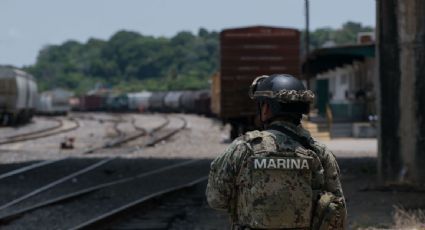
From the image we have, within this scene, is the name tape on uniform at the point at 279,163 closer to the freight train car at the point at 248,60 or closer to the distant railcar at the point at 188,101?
the freight train car at the point at 248,60

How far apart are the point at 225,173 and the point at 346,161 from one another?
1737 centimetres

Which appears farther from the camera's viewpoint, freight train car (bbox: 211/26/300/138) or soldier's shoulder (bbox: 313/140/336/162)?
freight train car (bbox: 211/26/300/138)

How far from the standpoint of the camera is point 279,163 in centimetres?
397

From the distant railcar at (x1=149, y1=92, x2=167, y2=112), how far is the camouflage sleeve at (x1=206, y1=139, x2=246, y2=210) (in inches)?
2970

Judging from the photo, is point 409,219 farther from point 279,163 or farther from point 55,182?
point 55,182

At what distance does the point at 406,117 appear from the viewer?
1362cm

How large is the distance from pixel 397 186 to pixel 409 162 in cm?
49

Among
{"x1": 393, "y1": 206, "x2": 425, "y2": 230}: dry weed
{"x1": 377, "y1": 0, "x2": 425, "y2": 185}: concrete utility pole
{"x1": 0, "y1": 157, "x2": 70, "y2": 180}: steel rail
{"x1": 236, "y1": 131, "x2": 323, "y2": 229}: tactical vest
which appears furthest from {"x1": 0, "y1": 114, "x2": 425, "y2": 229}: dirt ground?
{"x1": 236, "y1": 131, "x2": 323, "y2": 229}: tactical vest

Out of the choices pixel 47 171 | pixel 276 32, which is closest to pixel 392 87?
pixel 47 171

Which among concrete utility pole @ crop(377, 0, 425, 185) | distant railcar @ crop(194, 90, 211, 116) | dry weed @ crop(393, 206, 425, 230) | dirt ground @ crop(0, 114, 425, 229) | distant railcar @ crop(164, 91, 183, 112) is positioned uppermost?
concrete utility pole @ crop(377, 0, 425, 185)

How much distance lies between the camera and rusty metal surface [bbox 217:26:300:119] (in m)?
27.2

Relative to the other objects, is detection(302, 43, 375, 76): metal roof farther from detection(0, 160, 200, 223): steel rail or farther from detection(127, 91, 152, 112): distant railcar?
detection(127, 91, 152, 112): distant railcar

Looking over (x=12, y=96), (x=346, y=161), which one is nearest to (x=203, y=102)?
(x=12, y=96)

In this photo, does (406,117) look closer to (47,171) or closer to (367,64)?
(47,171)
